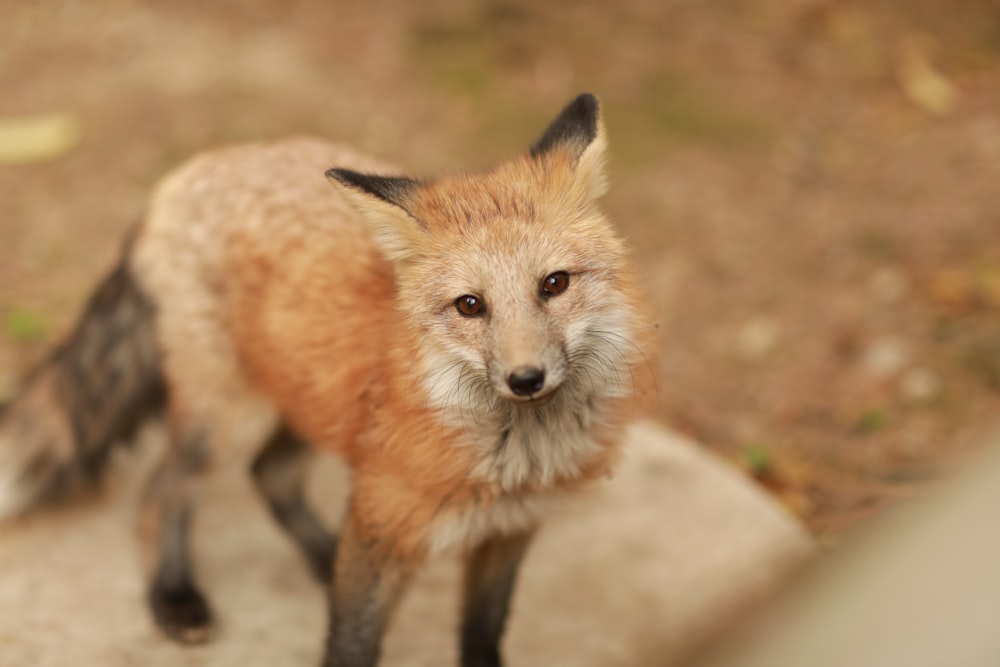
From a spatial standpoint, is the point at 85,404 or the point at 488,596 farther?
the point at 85,404

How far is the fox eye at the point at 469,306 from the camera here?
8.31 feet

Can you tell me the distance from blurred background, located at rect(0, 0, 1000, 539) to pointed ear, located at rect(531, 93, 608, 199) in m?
2.21

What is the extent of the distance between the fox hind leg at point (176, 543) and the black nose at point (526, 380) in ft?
5.29

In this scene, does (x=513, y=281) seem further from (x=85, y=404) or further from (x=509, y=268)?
(x=85, y=404)

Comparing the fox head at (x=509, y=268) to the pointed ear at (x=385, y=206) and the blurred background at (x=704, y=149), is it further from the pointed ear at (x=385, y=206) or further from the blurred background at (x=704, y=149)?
the blurred background at (x=704, y=149)

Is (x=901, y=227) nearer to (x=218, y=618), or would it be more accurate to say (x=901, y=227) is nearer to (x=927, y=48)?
(x=927, y=48)

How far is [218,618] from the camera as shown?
3.47 metres

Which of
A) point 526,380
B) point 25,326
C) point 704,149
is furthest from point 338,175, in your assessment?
point 704,149

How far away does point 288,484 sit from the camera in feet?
12.8

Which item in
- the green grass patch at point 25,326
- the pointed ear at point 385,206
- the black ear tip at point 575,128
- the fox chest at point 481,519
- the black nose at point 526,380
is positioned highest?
the black ear tip at point 575,128

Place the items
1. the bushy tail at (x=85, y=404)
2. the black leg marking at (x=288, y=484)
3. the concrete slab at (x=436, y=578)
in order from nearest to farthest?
the concrete slab at (x=436, y=578) < the bushy tail at (x=85, y=404) < the black leg marking at (x=288, y=484)

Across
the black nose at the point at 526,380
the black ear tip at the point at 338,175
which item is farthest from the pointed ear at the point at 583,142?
the black nose at the point at 526,380

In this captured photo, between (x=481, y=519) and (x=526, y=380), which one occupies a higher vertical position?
(x=526, y=380)

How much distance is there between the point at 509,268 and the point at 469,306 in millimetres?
152
